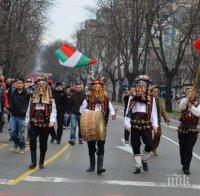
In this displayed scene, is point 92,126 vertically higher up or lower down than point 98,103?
lower down

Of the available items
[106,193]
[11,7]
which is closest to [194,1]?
[11,7]

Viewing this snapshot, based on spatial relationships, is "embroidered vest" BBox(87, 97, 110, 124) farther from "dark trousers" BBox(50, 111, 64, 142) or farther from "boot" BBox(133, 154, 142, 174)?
"dark trousers" BBox(50, 111, 64, 142)

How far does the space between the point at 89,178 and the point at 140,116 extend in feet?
5.44

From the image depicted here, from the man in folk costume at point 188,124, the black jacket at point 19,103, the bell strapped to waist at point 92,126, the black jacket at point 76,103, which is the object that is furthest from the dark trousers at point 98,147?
the black jacket at point 76,103

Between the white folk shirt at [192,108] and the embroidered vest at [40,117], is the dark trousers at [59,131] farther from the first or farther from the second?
the white folk shirt at [192,108]

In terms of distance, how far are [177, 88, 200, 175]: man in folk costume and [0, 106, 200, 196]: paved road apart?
0.40 meters

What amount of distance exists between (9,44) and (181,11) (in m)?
21.0

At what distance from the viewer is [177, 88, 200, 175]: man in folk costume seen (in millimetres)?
12344

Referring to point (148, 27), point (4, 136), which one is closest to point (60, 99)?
point (4, 136)

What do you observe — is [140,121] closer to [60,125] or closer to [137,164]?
[137,164]

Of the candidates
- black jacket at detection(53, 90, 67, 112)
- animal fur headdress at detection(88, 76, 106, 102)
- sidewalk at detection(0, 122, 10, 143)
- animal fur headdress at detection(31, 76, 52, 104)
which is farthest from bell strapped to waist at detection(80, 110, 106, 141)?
black jacket at detection(53, 90, 67, 112)

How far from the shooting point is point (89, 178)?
37.7 ft

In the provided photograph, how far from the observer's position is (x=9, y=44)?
4391 centimetres

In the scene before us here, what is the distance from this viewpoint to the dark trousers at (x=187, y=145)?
41.3ft
